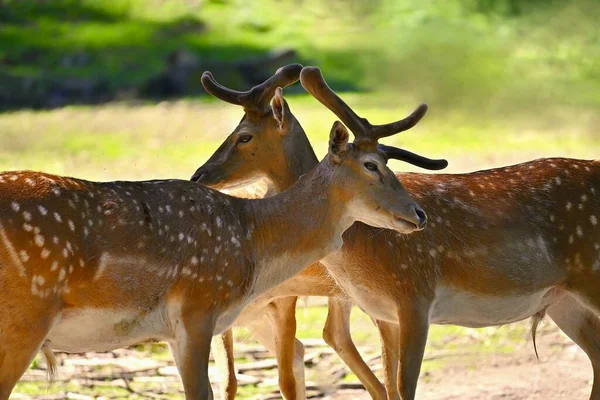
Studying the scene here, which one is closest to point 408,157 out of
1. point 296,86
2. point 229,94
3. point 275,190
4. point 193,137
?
point 275,190

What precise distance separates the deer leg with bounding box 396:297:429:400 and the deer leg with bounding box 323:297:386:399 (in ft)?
3.55

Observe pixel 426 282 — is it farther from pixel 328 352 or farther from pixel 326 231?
pixel 328 352

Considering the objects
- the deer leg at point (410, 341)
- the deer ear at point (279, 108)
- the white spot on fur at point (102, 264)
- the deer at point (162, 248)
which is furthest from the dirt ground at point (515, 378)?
the white spot on fur at point (102, 264)

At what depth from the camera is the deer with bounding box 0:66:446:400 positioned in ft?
22.0

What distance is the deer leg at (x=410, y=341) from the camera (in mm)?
7848

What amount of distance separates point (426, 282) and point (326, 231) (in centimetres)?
71

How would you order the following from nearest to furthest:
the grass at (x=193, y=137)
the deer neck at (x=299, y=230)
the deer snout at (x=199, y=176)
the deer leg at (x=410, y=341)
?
1. the deer neck at (x=299, y=230)
2. the deer leg at (x=410, y=341)
3. the deer snout at (x=199, y=176)
4. the grass at (x=193, y=137)

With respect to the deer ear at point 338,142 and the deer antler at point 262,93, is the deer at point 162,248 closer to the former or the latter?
the deer ear at point 338,142

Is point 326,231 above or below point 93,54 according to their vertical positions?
above

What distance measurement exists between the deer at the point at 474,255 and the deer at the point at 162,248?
0.40m

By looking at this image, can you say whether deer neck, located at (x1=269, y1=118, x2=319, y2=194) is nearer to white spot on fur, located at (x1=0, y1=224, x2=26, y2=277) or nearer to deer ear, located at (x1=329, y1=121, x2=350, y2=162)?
deer ear, located at (x1=329, y1=121, x2=350, y2=162)

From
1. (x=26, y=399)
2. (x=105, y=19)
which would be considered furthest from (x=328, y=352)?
(x=105, y=19)

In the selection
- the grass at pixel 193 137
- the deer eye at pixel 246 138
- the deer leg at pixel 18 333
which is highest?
the deer eye at pixel 246 138

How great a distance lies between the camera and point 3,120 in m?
21.3
